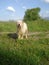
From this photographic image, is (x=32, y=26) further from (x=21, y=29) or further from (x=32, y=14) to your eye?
(x=32, y=14)

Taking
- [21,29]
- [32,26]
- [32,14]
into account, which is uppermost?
[32,14]

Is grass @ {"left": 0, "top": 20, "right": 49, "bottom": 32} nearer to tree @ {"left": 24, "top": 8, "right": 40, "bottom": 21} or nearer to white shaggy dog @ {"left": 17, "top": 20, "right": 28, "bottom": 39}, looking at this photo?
white shaggy dog @ {"left": 17, "top": 20, "right": 28, "bottom": 39}

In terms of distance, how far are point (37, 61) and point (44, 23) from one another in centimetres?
1505

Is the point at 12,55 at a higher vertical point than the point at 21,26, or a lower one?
lower

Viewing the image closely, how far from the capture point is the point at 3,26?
843 inches

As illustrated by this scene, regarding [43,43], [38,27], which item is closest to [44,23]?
[38,27]

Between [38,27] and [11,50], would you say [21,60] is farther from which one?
[38,27]

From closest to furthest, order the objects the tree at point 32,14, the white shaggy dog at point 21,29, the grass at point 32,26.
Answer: the white shaggy dog at point 21,29 < the grass at point 32,26 < the tree at point 32,14

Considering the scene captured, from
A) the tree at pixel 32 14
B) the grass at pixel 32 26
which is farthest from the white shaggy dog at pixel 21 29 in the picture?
the tree at pixel 32 14

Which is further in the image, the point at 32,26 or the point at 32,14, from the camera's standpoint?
the point at 32,14

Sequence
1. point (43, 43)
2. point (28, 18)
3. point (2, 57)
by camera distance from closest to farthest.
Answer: point (2, 57) → point (43, 43) → point (28, 18)

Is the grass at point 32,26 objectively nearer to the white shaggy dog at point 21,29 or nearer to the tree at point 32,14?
the white shaggy dog at point 21,29

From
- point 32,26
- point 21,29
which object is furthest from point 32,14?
point 21,29

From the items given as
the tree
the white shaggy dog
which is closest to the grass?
the white shaggy dog
